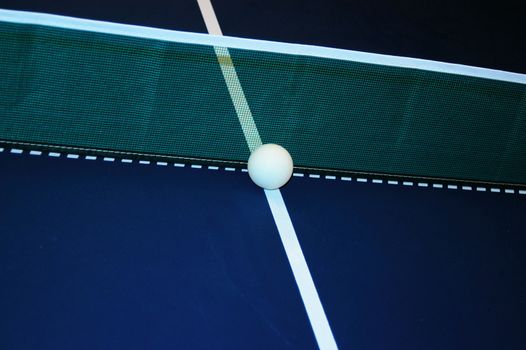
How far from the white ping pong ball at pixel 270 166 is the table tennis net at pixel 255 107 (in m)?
0.38

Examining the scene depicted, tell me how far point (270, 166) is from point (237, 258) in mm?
942

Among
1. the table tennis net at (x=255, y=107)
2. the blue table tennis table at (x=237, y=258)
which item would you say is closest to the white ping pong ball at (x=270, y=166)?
the blue table tennis table at (x=237, y=258)

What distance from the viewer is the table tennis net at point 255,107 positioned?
666cm

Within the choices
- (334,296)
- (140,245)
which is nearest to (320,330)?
(334,296)

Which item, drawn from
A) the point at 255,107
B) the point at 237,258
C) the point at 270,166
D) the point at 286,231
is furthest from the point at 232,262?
the point at 255,107

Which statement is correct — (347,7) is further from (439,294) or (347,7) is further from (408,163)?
(439,294)

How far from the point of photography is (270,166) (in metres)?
6.55

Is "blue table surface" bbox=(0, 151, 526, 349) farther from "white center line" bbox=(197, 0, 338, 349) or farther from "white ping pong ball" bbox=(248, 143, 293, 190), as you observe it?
"white ping pong ball" bbox=(248, 143, 293, 190)

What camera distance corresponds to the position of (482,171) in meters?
7.46

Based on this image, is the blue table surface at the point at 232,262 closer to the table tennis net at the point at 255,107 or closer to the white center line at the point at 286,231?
the white center line at the point at 286,231

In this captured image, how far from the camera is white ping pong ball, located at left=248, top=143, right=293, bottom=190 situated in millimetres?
6559

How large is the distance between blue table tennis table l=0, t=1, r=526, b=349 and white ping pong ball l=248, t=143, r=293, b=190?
224mm

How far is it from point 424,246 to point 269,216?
1.50 metres

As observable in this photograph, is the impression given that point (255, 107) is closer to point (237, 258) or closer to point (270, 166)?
point (270, 166)
